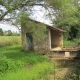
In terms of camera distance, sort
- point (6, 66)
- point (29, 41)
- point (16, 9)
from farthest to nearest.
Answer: point (29, 41) → point (16, 9) → point (6, 66)

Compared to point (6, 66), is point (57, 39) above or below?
above

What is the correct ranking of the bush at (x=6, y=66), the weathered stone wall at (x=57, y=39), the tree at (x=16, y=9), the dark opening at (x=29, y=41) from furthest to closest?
the weathered stone wall at (x=57, y=39) → the dark opening at (x=29, y=41) → the tree at (x=16, y=9) → the bush at (x=6, y=66)

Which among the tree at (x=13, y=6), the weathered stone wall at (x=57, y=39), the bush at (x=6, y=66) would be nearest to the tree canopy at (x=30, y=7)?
the tree at (x=13, y=6)

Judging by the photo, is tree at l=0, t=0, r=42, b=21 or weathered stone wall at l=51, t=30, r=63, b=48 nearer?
tree at l=0, t=0, r=42, b=21

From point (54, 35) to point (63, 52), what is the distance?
10.5m

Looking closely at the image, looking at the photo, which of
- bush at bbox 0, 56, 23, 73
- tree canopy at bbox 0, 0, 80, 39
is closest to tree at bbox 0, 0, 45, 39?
tree canopy at bbox 0, 0, 80, 39

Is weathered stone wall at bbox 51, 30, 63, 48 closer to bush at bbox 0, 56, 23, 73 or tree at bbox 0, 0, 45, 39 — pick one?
tree at bbox 0, 0, 45, 39

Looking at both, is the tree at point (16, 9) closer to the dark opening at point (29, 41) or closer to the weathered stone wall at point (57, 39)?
the dark opening at point (29, 41)

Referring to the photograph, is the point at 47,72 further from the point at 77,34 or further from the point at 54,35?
the point at 77,34

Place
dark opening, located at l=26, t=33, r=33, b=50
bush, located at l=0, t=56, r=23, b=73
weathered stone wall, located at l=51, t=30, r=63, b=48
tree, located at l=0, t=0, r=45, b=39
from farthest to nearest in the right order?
weathered stone wall, located at l=51, t=30, r=63, b=48 → dark opening, located at l=26, t=33, r=33, b=50 → tree, located at l=0, t=0, r=45, b=39 → bush, located at l=0, t=56, r=23, b=73

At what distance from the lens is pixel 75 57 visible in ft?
57.2

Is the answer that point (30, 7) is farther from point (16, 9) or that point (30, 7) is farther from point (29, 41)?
point (29, 41)

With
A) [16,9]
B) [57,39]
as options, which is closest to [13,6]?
[16,9]

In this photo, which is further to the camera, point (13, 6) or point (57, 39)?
point (57, 39)
